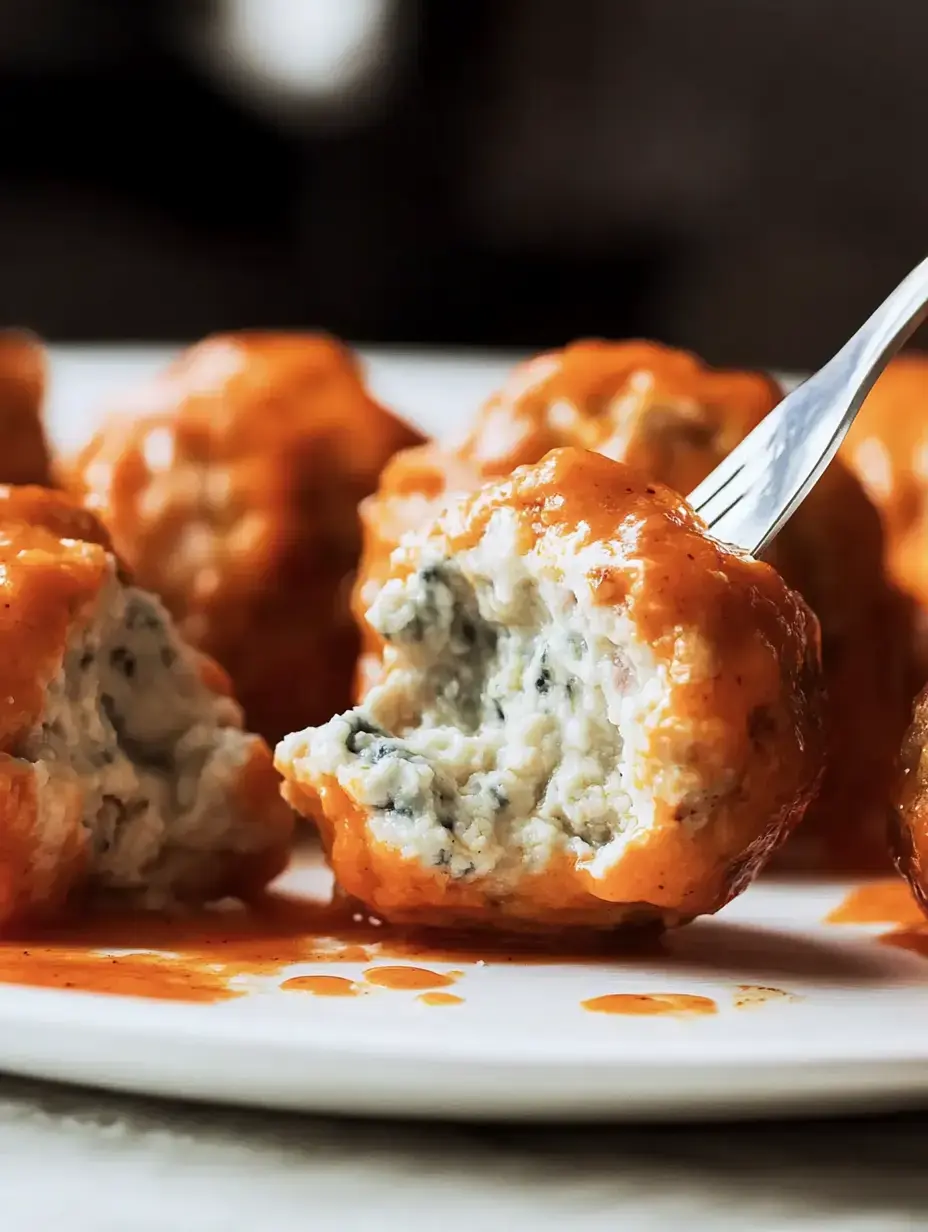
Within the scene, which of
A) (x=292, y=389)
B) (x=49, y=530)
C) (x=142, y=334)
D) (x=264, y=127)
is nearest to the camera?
(x=49, y=530)

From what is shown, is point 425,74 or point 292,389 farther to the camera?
point 425,74

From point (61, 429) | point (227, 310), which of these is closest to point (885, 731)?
point (61, 429)

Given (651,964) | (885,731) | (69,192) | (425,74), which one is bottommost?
(651,964)

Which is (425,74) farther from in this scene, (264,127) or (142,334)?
(142,334)

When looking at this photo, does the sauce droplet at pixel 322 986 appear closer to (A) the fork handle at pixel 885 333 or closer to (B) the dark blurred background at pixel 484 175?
(A) the fork handle at pixel 885 333

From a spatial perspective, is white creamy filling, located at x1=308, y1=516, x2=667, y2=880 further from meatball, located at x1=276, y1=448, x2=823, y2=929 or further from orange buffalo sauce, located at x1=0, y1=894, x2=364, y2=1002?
orange buffalo sauce, located at x1=0, y1=894, x2=364, y2=1002

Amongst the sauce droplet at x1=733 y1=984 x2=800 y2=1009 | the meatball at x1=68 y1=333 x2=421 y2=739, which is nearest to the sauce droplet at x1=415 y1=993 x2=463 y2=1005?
the sauce droplet at x1=733 y1=984 x2=800 y2=1009

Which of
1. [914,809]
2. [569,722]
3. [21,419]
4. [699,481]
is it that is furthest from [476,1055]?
[21,419]

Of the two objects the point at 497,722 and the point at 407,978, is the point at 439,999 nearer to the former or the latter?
the point at 407,978
